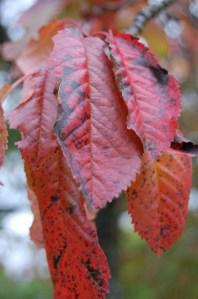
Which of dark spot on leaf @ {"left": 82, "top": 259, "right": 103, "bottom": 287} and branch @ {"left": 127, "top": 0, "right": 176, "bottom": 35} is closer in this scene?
dark spot on leaf @ {"left": 82, "top": 259, "right": 103, "bottom": 287}

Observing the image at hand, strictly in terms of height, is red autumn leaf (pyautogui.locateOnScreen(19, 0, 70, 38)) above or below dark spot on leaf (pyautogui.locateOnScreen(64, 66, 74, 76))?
above

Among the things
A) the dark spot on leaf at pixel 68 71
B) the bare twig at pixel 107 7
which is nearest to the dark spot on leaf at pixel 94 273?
the dark spot on leaf at pixel 68 71

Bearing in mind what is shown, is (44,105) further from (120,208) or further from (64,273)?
(120,208)

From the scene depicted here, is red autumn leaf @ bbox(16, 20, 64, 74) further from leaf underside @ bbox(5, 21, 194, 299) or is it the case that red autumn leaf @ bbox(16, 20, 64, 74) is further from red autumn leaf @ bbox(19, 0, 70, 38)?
red autumn leaf @ bbox(19, 0, 70, 38)

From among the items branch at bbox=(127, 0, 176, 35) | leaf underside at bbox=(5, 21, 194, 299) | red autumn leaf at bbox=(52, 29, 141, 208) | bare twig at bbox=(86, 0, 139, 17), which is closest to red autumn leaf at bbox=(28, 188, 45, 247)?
leaf underside at bbox=(5, 21, 194, 299)

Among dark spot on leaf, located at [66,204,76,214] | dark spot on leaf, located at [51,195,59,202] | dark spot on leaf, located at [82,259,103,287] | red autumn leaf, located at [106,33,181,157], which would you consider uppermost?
red autumn leaf, located at [106,33,181,157]

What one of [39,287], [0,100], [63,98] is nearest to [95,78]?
[63,98]
